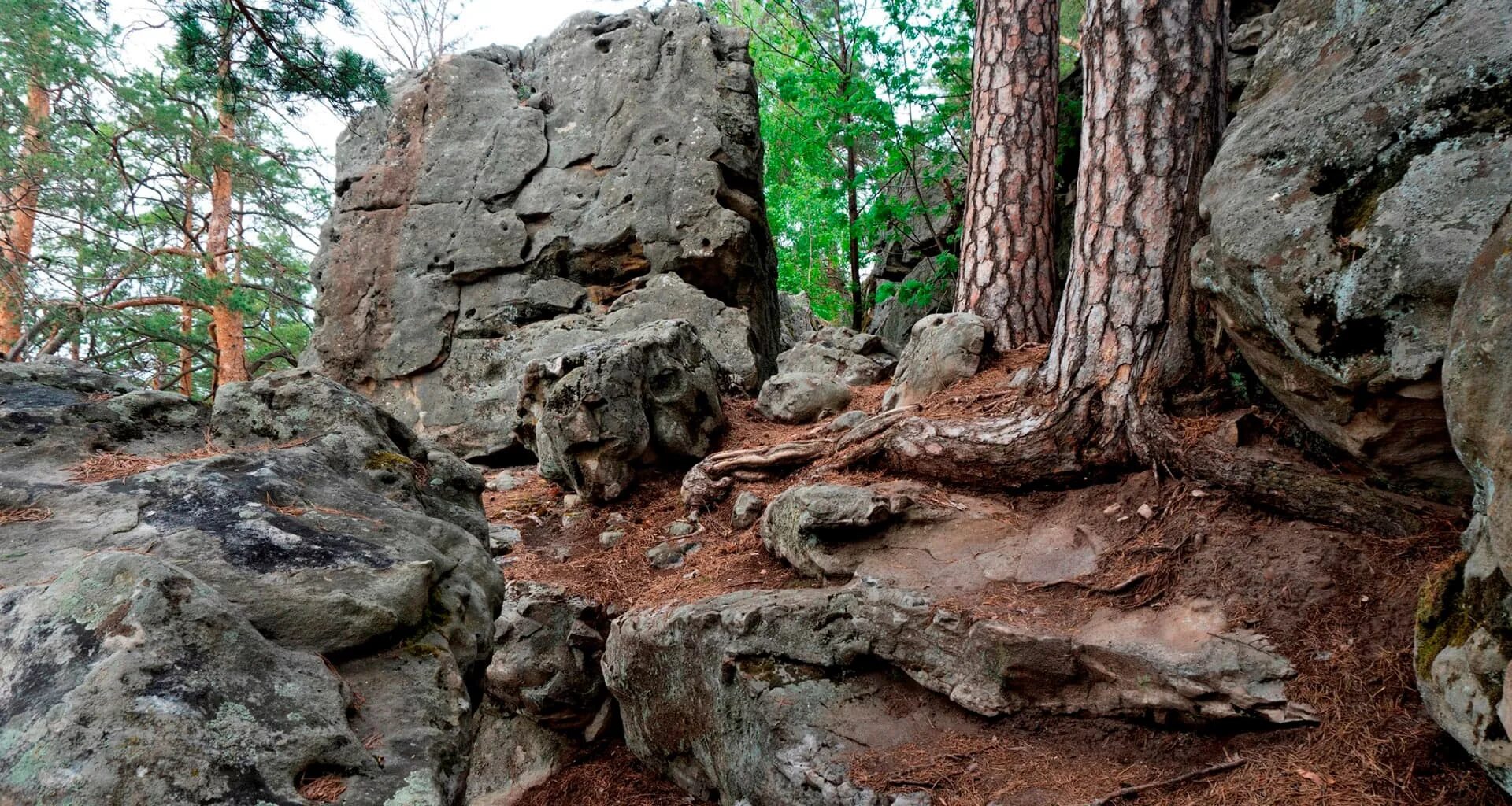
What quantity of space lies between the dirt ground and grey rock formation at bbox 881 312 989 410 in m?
1.04

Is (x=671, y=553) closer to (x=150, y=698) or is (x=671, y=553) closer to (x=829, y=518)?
(x=829, y=518)

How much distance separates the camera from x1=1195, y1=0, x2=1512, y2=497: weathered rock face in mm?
2469

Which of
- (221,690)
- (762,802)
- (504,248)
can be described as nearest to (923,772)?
(762,802)

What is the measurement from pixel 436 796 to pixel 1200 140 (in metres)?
4.35

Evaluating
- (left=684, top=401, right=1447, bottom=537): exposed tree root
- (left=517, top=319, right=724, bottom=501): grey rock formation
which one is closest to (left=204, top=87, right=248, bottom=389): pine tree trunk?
(left=517, top=319, right=724, bottom=501): grey rock formation

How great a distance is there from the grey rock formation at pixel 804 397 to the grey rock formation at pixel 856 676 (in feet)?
8.37

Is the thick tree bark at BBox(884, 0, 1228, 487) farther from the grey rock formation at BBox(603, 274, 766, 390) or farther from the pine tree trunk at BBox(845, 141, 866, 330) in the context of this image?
the pine tree trunk at BBox(845, 141, 866, 330)

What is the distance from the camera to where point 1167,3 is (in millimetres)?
4008

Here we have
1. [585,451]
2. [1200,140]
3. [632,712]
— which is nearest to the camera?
[1200,140]

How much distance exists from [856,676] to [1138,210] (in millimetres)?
2715

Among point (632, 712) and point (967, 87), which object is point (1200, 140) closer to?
point (632, 712)

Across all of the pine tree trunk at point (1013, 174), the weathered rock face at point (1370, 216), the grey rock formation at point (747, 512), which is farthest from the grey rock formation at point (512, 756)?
the weathered rock face at point (1370, 216)

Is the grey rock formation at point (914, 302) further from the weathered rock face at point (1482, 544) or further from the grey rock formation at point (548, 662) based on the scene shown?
the weathered rock face at point (1482, 544)

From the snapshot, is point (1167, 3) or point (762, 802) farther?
point (1167, 3)
